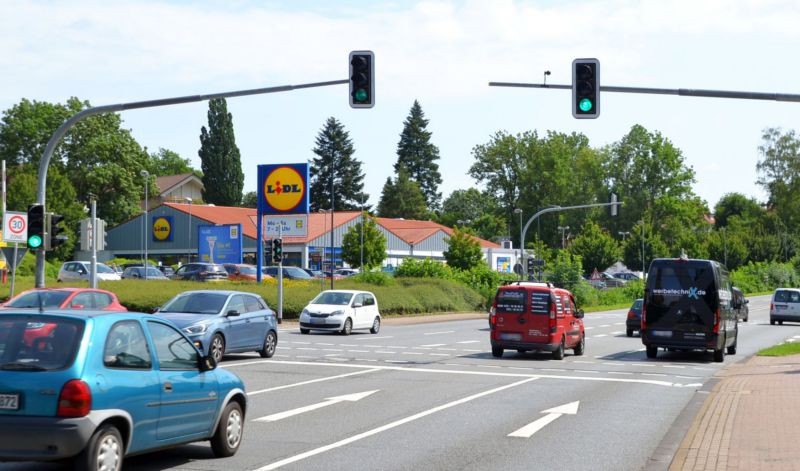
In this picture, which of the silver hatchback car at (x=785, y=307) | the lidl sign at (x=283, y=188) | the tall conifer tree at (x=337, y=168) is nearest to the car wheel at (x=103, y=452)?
the lidl sign at (x=283, y=188)

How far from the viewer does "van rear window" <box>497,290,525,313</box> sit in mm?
25516

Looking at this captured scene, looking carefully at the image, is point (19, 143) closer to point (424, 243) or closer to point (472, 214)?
point (424, 243)

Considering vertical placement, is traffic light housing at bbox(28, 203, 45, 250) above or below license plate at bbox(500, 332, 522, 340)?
above

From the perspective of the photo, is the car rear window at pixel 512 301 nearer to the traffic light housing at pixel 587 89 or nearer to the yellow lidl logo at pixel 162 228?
A: the traffic light housing at pixel 587 89

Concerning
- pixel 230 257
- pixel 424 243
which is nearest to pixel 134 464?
pixel 230 257

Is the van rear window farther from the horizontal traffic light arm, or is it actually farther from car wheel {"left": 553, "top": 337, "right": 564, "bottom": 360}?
the horizontal traffic light arm

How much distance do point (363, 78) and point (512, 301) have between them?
8137mm

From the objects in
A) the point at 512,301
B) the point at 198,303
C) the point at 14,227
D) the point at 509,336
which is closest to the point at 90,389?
the point at 198,303

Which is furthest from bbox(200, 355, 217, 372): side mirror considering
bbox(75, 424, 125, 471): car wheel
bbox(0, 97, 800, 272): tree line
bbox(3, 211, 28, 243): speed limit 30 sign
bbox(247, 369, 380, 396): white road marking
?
bbox(0, 97, 800, 272): tree line

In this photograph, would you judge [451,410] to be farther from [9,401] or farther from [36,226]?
[36,226]

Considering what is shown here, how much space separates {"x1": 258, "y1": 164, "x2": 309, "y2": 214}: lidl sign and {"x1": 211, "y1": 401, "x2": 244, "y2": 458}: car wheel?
1672 inches

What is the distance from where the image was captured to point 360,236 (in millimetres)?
91062

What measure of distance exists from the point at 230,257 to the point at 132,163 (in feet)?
99.5

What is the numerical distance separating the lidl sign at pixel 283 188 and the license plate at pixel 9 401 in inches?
1762
